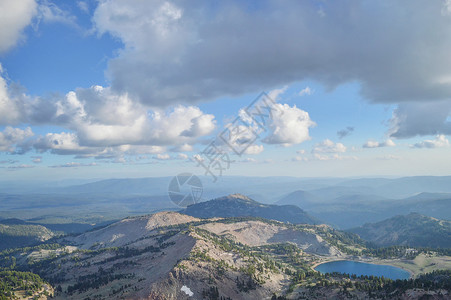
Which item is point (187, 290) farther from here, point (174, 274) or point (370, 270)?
point (370, 270)

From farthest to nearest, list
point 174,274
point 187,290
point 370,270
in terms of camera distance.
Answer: point 370,270 < point 174,274 < point 187,290

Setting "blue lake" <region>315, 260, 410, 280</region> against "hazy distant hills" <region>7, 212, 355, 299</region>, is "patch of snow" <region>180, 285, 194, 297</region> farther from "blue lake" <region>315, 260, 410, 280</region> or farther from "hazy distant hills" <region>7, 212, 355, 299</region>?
"blue lake" <region>315, 260, 410, 280</region>

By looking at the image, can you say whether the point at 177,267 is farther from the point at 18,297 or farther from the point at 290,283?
the point at 18,297

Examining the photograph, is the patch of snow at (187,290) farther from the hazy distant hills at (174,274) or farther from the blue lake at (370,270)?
the blue lake at (370,270)

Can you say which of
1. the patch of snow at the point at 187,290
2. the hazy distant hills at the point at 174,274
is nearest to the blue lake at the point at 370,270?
the hazy distant hills at the point at 174,274

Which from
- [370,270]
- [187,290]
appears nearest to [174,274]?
[187,290]

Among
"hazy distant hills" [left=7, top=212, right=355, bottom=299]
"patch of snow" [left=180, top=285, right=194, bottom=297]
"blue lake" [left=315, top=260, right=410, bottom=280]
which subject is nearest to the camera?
"patch of snow" [left=180, top=285, right=194, bottom=297]

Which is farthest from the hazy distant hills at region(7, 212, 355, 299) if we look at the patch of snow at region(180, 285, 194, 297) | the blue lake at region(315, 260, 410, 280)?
the blue lake at region(315, 260, 410, 280)

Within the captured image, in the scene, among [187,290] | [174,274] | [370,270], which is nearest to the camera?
[187,290]

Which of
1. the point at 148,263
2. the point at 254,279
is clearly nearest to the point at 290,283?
the point at 254,279

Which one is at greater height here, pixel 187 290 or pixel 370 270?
pixel 187 290

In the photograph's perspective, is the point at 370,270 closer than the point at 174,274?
No
